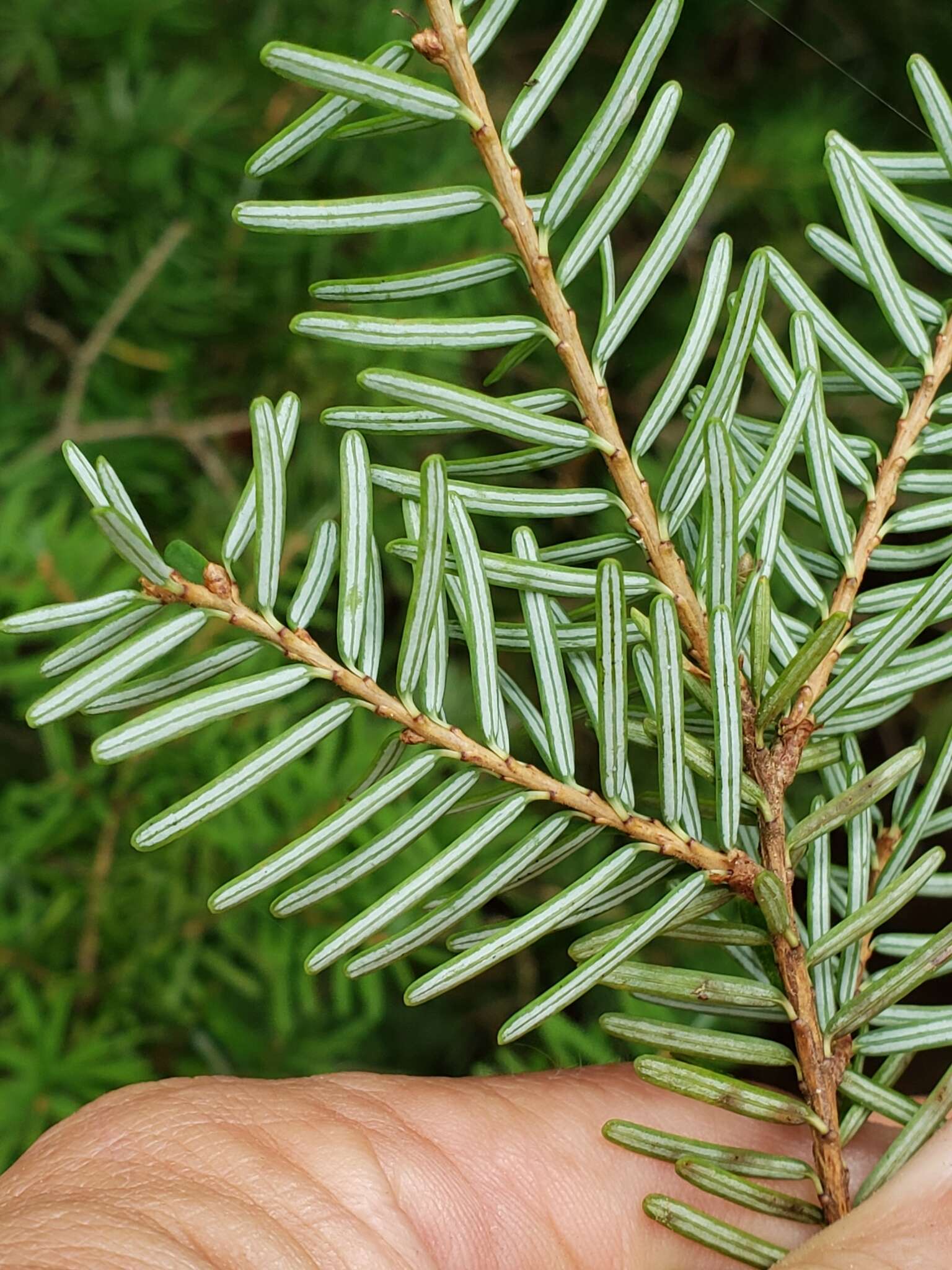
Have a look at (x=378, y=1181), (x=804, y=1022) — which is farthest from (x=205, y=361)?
(x=804, y=1022)

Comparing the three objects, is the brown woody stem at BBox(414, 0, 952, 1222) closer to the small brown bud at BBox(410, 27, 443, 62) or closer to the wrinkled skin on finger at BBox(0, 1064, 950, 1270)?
the small brown bud at BBox(410, 27, 443, 62)

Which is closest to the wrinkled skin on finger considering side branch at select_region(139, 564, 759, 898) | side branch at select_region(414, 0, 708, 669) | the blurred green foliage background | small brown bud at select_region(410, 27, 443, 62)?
the blurred green foliage background

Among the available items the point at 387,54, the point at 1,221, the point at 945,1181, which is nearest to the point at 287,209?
the point at 387,54

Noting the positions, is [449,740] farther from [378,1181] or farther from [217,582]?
[378,1181]

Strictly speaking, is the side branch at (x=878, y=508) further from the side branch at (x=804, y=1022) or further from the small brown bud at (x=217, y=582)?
the small brown bud at (x=217, y=582)

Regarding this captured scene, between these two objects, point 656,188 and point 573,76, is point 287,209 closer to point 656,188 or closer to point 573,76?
point 656,188
